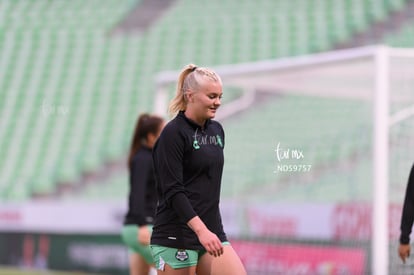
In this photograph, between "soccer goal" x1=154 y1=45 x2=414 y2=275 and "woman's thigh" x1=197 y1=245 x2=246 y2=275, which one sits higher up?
"soccer goal" x1=154 y1=45 x2=414 y2=275

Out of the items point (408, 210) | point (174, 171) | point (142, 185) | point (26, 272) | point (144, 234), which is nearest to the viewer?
point (174, 171)

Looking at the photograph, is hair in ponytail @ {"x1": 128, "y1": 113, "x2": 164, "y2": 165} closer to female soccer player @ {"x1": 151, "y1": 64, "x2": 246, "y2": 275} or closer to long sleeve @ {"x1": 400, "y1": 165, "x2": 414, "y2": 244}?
long sleeve @ {"x1": 400, "y1": 165, "x2": 414, "y2": 244}

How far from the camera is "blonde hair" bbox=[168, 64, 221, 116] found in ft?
14.2

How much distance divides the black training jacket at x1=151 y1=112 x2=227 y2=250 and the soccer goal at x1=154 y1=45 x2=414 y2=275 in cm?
297

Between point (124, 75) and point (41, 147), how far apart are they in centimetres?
236

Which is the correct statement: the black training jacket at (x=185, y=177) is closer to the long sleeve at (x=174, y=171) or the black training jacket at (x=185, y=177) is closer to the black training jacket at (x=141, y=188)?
the long sleeve at (x=174, y=171)

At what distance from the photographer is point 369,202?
8312 millimetres

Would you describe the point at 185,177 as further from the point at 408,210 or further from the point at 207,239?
the point at 408,210

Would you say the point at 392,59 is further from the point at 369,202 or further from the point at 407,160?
the point at 369,202

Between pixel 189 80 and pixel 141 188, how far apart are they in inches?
92.9

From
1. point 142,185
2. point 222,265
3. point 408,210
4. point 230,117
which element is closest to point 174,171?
point 222,265

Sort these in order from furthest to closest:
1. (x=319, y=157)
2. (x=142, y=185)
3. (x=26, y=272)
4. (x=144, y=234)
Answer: (x=26, y=272), (x=319, y=157), (x=144, y=234), (x=142, y=185)

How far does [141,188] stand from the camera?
6.61 metres

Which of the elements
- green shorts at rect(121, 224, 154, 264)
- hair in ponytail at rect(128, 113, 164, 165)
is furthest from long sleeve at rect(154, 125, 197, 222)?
green shorts at rect(121, 224, 154, 264)
